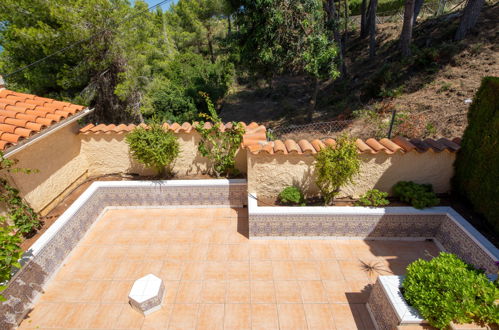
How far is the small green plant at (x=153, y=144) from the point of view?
17.8 ft

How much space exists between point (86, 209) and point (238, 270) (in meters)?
3.47

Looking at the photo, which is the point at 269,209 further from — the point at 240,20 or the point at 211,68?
the point at 211,68

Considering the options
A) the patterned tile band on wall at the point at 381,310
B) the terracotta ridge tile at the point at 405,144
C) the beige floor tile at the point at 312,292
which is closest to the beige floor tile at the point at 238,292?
the beige floor tile at the point at 312,292

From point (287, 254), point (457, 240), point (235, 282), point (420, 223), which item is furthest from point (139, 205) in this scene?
point (457, 240)

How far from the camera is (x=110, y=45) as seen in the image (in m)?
9.54

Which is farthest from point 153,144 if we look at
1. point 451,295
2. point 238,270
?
point 451,295

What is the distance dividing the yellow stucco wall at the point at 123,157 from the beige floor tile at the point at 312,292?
2893 millimetres

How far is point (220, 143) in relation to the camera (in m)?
5.90

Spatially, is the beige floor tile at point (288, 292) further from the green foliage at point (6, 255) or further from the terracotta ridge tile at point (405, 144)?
the green foliage at point (6, 255)

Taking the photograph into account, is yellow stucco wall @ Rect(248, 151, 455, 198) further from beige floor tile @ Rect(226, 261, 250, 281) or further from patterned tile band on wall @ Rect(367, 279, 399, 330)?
patterned tile band on wall @ Rect(367, 279, 399, 330)

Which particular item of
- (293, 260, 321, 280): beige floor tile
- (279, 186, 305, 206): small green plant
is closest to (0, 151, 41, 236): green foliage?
(279, 186, 305, 206): small green plant

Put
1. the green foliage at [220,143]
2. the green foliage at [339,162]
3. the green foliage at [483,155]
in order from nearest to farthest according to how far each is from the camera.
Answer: the green foliage at [483,155]
the green foliage at [339,162]
the green foliage at [220,143]

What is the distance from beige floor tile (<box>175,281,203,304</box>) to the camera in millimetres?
4035

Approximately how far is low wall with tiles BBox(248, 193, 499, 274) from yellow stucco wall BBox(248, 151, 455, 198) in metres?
0.56
